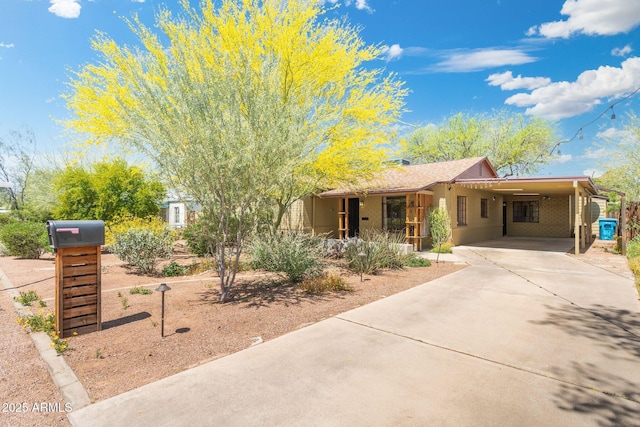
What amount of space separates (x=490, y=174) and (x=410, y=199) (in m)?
8.59

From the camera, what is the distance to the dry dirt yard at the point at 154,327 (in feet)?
10.5

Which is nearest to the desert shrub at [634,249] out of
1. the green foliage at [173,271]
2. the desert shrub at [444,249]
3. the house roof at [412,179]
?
the desert shrub at [444,249]

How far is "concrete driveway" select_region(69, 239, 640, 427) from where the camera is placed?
265 cm

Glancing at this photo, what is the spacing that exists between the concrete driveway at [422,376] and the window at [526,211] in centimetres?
1752

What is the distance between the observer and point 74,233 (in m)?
4.23

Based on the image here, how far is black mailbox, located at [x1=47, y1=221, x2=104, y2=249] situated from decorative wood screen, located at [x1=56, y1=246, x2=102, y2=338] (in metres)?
0.15

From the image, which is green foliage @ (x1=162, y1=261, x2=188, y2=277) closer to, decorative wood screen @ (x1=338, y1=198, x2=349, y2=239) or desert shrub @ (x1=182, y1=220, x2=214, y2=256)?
desert shrub @ (x1=182, y1=220, x2=214, y2=256)

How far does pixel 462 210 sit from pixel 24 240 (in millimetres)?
17640

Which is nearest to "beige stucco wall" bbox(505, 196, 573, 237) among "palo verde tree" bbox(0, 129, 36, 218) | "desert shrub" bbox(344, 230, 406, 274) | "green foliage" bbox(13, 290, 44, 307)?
"desert shrub" bbox(344, 230, 406, 274)

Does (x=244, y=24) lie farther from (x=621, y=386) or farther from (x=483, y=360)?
(x=621, y=386)

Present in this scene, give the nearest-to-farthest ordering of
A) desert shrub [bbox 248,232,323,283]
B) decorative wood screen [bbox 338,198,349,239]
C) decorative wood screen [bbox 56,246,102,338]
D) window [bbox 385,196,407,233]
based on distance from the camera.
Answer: decorative wood screen [bbox 56,246,102,338]
desert shrub [bbox 248,232,323,283]
window [bbox 385,196,407,233]
decorative wood screen [bbox 338,198,349,239]

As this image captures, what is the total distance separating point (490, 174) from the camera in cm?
1977

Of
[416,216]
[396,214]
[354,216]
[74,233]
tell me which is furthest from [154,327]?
[354,216]

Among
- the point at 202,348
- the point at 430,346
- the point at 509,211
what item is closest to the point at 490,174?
the point at 509,211
